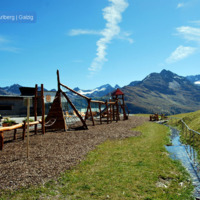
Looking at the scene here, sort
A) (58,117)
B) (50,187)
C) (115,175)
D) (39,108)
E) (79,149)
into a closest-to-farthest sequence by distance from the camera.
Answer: (50,187)
(115,175)
(79,149)
(58,117)
(39,108)

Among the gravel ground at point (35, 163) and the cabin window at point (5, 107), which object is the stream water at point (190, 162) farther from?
the cabin window at point (5, 107)

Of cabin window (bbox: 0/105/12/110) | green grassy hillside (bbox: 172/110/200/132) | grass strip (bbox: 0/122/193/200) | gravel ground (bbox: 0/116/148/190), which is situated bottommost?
grass strip (bbox: 0/122/193/200)

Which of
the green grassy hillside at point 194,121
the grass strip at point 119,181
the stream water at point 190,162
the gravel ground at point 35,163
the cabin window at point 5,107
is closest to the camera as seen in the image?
the grass strip at point 119,181

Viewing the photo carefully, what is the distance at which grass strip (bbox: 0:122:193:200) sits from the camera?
539 centimetres

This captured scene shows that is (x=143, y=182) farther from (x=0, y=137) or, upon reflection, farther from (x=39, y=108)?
(x=39, y=108)

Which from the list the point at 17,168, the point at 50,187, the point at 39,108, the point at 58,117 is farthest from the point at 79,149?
the point at 39,108

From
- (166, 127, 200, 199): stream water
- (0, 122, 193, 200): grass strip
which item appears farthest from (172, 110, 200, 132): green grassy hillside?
(0, 122, 193, 200): grass strip

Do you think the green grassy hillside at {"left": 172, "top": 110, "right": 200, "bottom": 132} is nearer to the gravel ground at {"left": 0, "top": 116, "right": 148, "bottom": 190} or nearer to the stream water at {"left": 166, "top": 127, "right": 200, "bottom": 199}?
the stream water at {"left": 166, "top": 127, "right": 200, "bottom": 199}

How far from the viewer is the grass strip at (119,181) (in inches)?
212

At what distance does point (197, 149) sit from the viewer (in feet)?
35.2

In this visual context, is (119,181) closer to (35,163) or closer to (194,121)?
(35,163)

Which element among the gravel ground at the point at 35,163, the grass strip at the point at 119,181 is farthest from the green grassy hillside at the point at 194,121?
the gravel ground at the point at 35,163

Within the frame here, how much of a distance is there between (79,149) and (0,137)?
4901 millimetres

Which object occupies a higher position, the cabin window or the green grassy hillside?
the cabin window
